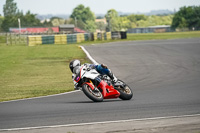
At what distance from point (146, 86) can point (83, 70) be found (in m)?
4.37

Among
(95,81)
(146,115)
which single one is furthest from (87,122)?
(95,81)

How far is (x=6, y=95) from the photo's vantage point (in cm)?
1446

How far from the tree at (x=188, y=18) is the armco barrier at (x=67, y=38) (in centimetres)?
8303

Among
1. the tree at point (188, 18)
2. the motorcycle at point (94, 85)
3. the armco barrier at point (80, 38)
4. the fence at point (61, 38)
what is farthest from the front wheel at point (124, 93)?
the tree at point (188, 18)

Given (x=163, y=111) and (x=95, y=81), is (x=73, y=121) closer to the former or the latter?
(x=163, y=111)

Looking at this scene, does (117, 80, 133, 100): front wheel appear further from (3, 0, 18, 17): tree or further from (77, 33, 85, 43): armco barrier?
(3, 0, 18, 17): tree

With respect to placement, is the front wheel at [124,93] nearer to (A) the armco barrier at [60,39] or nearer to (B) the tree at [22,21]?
(A) the armco barrier at [60,39]

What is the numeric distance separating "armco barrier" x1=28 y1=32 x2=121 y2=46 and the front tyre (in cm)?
4723

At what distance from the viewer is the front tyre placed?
10.7 metres

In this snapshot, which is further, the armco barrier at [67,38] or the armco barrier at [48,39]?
the armco barrier at [48,39]

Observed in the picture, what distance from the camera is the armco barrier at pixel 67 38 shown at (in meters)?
57.9

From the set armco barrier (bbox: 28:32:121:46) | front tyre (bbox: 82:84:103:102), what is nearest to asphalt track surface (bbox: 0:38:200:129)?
front tyre (bbox: 82:84:103:102)

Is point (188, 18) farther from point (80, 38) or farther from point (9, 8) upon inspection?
point (80, 38)

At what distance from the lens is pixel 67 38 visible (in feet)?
→ 199
